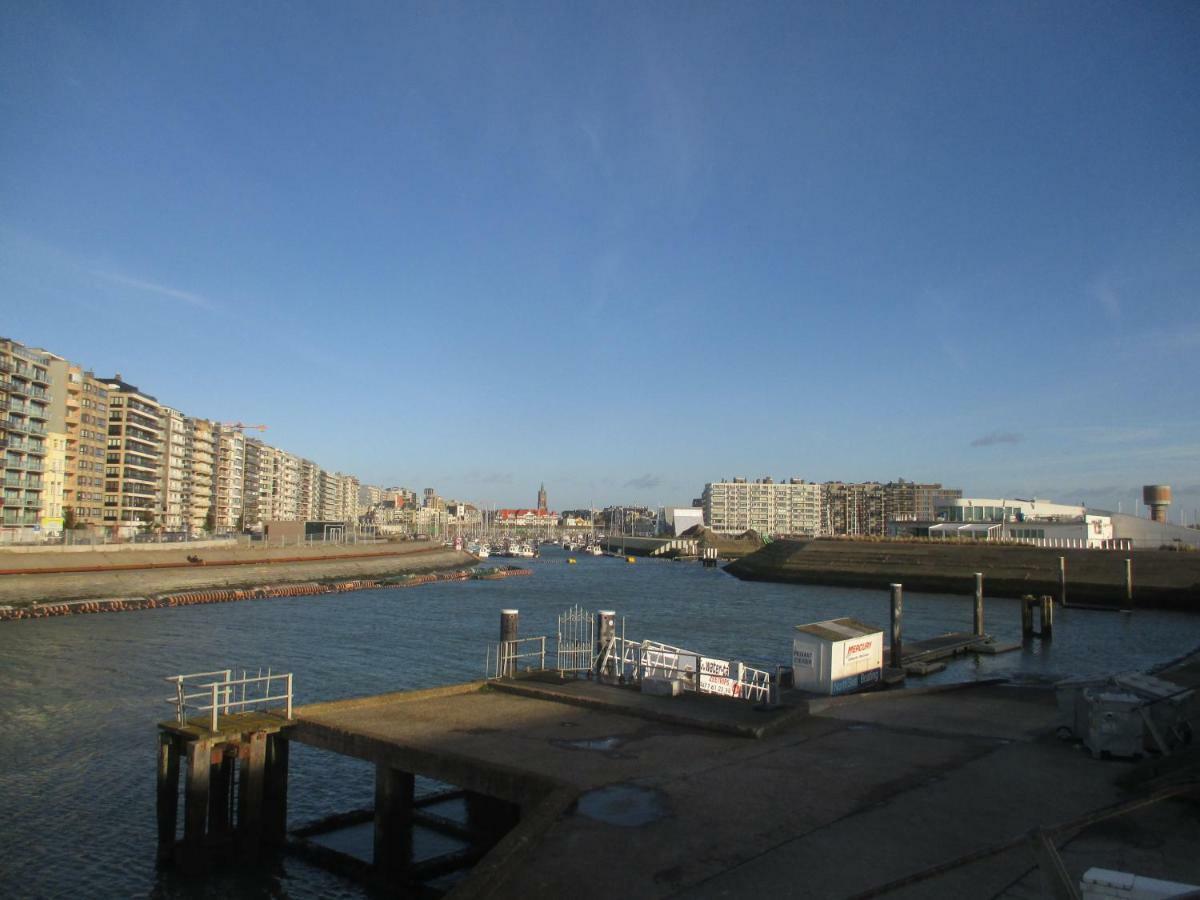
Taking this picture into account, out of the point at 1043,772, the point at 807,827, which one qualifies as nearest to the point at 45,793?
the point at 807,827

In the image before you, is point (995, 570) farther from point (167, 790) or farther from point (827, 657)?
point (167, 790)

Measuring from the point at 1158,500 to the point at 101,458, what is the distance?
158 meters

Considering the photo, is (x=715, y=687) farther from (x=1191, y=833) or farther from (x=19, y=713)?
(x=19, y=713)

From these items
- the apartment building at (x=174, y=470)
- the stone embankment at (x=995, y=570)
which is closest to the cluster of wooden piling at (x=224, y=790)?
the stone embankment at (x=995, y=570)

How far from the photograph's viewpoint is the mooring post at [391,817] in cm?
1464

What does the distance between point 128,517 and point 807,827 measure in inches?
5431

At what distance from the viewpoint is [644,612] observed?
6719 cm

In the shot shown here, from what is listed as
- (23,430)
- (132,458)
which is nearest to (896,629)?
(23,430)

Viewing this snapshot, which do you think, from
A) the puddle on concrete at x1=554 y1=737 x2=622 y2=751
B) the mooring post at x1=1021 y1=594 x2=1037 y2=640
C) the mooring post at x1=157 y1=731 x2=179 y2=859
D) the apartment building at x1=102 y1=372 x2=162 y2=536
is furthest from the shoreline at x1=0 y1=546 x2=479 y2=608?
the mooring post at x1=1021 y1=594 x2=1037 y2=640

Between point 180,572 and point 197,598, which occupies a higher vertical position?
point 180,572

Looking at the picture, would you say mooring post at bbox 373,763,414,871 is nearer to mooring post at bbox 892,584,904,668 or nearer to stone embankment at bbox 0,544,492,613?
mooring post at bbox 892,584,904,668

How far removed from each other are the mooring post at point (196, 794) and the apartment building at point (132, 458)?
4638 inches

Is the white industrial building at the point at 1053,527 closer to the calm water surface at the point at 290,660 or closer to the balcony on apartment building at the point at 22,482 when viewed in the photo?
the calm water surface at the point at 290,660

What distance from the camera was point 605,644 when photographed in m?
21.9
